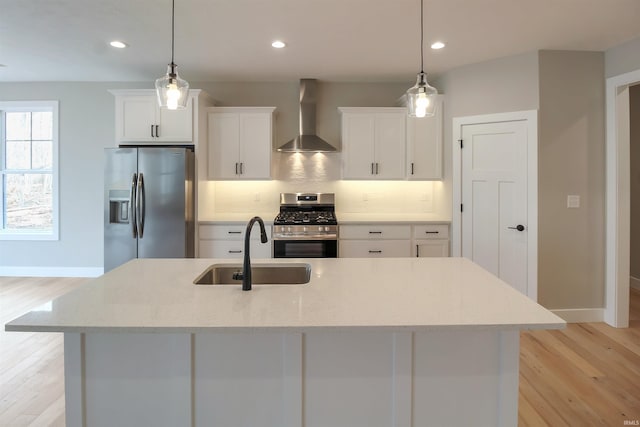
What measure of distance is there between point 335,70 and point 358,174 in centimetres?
117

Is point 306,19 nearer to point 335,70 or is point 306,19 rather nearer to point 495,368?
point 335,70

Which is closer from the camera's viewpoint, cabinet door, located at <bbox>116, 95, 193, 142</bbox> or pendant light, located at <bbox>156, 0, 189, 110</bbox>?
pendant light, located at <bbox>156, 0, 189, 110</bbox>

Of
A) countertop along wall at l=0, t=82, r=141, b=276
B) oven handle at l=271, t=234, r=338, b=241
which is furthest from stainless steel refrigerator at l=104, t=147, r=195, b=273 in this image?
countertop along wall at l=0, t=82, r=141, b=276

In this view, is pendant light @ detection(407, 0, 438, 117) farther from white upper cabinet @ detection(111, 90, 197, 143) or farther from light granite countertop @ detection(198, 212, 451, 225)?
white upper cabinet @ detection(111, 90, 197, 143)

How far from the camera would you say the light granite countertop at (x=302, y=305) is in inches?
54.0

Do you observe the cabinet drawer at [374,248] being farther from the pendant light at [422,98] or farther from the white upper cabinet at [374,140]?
the pendant light at [422,98]

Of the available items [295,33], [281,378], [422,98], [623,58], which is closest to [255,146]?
[295,33]

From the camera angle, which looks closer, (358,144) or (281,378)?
(281,378)

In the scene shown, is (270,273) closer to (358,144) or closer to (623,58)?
(358,144)

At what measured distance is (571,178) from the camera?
3.74 metres

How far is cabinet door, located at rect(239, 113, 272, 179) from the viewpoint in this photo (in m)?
4.57

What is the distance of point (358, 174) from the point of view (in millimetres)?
4652

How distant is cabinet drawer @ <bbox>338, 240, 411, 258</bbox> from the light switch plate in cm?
155

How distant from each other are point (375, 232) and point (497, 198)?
49.6 inches
